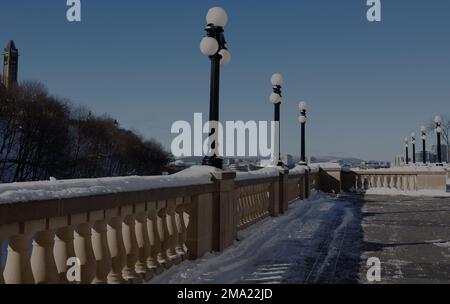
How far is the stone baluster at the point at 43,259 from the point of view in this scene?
3773mm

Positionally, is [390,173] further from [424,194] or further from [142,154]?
[142,154]

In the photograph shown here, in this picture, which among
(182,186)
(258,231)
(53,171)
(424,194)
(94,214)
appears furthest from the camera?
(53,171)

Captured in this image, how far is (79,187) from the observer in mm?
4180

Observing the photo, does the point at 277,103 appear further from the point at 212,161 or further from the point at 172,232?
the point at 172,232

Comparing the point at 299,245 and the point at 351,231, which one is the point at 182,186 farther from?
the point at 351,231

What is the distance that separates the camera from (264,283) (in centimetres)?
607

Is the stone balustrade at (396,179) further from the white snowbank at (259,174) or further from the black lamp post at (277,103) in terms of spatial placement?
the white snowbank at (259,174)

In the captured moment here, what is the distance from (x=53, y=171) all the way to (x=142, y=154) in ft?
121

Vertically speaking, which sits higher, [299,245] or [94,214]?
[94,214]

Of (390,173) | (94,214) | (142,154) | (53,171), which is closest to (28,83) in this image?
(53,171)

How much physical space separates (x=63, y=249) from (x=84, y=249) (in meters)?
0.31

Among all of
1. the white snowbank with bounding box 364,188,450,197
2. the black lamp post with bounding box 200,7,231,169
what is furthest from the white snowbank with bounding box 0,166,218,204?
the white snowbank with bounding box 364,188,450,197
